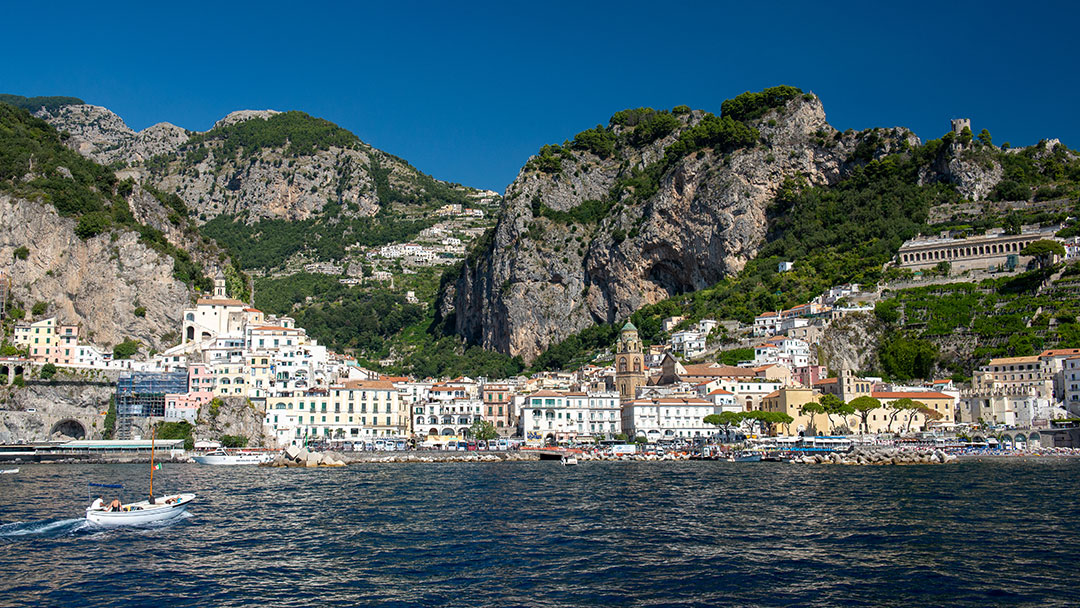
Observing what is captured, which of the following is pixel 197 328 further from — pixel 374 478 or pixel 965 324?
pixel 965 324

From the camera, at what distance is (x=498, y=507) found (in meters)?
35.3

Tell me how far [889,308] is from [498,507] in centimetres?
5790

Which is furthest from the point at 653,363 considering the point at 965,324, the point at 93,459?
the point at 93,459

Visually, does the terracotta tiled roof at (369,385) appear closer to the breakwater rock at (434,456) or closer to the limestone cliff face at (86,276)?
the breakwater rock at (434,456)

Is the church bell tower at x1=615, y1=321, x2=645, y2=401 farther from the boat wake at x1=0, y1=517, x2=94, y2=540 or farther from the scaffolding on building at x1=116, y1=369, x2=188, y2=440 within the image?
the boat wake at x1=0, y1=517, x2=94, y2=540

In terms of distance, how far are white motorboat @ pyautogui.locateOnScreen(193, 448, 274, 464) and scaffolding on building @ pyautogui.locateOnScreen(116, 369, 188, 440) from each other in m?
10.3

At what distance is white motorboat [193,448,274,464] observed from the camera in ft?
212

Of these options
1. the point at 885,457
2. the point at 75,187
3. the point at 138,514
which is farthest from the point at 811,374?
the point at 75,187

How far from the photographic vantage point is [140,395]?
245 ft

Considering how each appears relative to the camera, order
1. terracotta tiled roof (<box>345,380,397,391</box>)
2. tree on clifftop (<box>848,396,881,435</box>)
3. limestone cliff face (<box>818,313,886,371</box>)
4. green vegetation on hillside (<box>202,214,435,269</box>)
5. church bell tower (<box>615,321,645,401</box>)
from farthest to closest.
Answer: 1. green vegetation on hillside (<box>202,214,435,269</box>)
2. church bell tower (<box>615,321,645,401</box>)
3. limestone cliff face (<box>818,313,886,371</box>)
4. terracotta tiled roof (<box>345,380,397,391</box>)
5. tree on clifftop (<box>848,396,881,435</box>)

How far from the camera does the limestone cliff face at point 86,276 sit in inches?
3295

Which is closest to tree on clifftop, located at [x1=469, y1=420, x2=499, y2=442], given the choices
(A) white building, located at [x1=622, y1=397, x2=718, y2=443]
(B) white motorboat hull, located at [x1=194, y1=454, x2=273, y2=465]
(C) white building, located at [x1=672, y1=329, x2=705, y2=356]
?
(A) white building, located at [x1=622, y1=397, x2=718, y2=443]

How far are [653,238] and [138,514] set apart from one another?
8827cm

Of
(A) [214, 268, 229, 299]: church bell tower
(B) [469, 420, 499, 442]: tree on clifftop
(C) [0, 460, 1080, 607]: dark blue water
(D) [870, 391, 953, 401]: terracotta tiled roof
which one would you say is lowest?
(C) [0, 460, 1080, 607]: dark blue water
